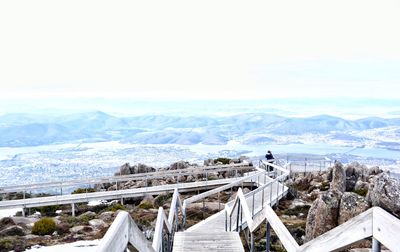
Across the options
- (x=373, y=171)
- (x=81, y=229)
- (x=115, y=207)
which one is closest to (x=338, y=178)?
(x=373, y=171)

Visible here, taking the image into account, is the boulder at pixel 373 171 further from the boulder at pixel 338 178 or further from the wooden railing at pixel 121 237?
the wooden railing at pixel 121 237

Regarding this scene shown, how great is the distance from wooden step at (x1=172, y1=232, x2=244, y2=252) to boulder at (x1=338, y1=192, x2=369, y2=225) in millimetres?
4256

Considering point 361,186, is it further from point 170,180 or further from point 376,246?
point 376,246

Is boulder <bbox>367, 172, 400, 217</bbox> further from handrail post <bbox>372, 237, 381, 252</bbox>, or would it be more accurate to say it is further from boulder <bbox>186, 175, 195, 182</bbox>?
boulder <bbox>186, 175, 195, 182</bbox>

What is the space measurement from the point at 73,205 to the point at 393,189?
1264cm

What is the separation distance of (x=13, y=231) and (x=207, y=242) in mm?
8084

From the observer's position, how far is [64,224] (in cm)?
1517

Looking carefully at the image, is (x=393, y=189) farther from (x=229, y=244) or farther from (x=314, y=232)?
(x=229, y=244)

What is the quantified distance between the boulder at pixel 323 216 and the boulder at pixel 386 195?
1053 millimetres

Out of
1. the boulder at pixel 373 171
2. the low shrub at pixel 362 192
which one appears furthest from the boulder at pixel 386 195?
the boulder at pixel 373 171

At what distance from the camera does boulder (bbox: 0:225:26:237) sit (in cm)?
1402

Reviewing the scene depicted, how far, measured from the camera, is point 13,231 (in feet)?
46.6

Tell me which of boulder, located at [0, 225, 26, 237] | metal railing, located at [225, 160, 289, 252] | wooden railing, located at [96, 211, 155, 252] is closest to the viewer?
wooden railing, located at [96, 211, 155, 252]

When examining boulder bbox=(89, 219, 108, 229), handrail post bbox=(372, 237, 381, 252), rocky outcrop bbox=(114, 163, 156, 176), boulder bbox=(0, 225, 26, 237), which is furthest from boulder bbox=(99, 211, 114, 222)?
handrail post bbox=(372, 237, 381, 252)
